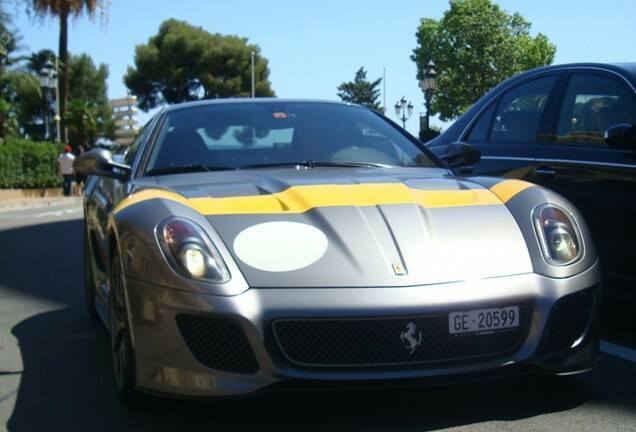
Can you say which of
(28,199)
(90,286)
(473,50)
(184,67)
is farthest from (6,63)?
(90,286)

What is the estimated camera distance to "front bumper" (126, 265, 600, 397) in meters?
3.21

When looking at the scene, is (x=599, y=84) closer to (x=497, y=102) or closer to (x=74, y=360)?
(x=497, y=102)

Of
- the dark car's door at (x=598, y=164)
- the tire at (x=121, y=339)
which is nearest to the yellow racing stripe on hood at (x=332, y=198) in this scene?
the tire at (x=121, y=339)

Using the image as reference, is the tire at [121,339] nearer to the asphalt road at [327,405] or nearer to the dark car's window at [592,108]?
the asphalt road at [327,405]

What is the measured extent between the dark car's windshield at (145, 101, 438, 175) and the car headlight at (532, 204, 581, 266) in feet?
3.46

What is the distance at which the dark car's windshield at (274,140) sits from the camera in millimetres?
4578

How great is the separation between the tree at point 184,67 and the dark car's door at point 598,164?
6466 cm

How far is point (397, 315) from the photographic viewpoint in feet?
10.5

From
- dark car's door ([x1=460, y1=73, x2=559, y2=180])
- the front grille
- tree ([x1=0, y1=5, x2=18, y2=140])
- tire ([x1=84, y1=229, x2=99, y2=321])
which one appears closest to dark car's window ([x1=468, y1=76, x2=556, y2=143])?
dark car's door ([x1=460, y1=73, x2=559, y2=180])

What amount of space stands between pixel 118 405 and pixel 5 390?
665 mm

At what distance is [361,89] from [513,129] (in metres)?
115

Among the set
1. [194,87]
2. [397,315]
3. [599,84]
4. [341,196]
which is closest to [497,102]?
[599,84]

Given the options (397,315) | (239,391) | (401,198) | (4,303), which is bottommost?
(4,303)

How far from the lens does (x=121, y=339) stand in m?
3.77
